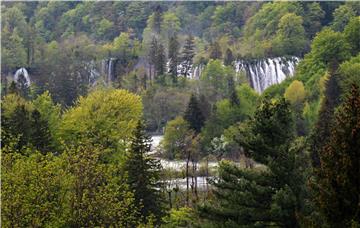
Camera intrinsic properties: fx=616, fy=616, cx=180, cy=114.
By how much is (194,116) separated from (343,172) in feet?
140

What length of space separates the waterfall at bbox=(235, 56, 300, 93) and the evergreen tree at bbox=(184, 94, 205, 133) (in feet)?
67.4

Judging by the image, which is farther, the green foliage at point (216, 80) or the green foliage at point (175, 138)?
the green foliage at point (216, 80)

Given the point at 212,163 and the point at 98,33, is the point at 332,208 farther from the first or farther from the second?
the point at 98,33

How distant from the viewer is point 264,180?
58.5 ft

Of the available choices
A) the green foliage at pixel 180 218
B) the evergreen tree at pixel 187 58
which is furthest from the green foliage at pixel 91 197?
the evergreen tree at pixel 187 58

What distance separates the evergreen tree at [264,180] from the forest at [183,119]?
0.05m

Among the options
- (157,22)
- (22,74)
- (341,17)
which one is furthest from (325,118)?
(157,22)

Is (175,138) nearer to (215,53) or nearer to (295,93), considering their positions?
(295,93)

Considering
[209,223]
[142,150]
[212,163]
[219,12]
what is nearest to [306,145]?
[209,223]

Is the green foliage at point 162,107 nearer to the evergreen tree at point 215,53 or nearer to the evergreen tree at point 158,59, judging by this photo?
the evergreen tree at point 158,59

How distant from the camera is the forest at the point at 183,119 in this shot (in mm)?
17641

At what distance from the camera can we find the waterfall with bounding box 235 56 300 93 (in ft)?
241

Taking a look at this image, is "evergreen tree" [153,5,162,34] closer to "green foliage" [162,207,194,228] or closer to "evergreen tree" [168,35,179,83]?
"evergreen tree" [168,35,179,83]

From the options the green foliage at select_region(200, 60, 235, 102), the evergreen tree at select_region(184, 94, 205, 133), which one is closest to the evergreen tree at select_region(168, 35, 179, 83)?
the green foliage at select_region(200, 60, 235, 102)
